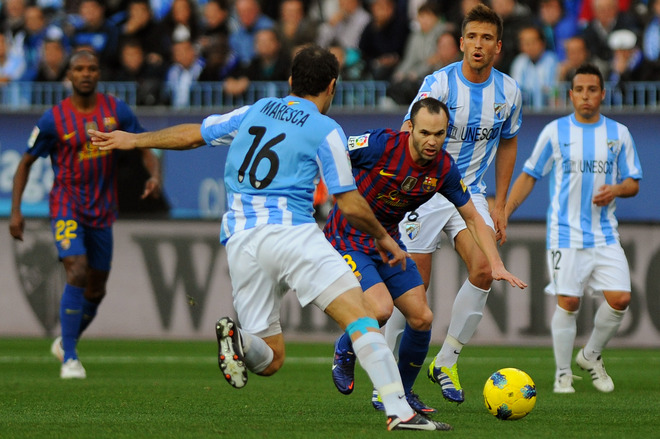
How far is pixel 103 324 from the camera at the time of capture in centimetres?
1428

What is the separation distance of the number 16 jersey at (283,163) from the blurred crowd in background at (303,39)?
899cm

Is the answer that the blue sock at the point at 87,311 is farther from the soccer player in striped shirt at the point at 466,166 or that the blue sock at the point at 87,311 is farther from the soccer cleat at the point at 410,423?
the soccer cleat at the point at 410,423

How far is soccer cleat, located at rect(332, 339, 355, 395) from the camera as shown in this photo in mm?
7301

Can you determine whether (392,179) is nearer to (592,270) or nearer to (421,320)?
(421,320)

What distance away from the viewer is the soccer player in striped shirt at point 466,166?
307 inches

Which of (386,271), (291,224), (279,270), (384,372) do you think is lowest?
(384,372)

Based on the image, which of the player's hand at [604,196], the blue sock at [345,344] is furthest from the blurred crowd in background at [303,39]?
the blue sock at [345,344]

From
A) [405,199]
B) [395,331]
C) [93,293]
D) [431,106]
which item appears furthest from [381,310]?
[93,293]

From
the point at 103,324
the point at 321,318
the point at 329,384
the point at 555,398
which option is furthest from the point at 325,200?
the point at 555,398

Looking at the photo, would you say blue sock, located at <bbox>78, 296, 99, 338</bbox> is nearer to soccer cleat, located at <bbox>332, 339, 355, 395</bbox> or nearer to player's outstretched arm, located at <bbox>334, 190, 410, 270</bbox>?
soccer cleat, located at <bbox>332, 339, 355, 395</bbox>

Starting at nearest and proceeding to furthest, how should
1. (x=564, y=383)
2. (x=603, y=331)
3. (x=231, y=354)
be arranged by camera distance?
(x=231, y=354) < (x=564, y=383) < (x=603, y=331)

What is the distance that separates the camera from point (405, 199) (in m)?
6.85

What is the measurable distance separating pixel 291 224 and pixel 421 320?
4.41ft

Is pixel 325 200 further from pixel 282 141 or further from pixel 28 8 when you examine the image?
pixel 282 141
